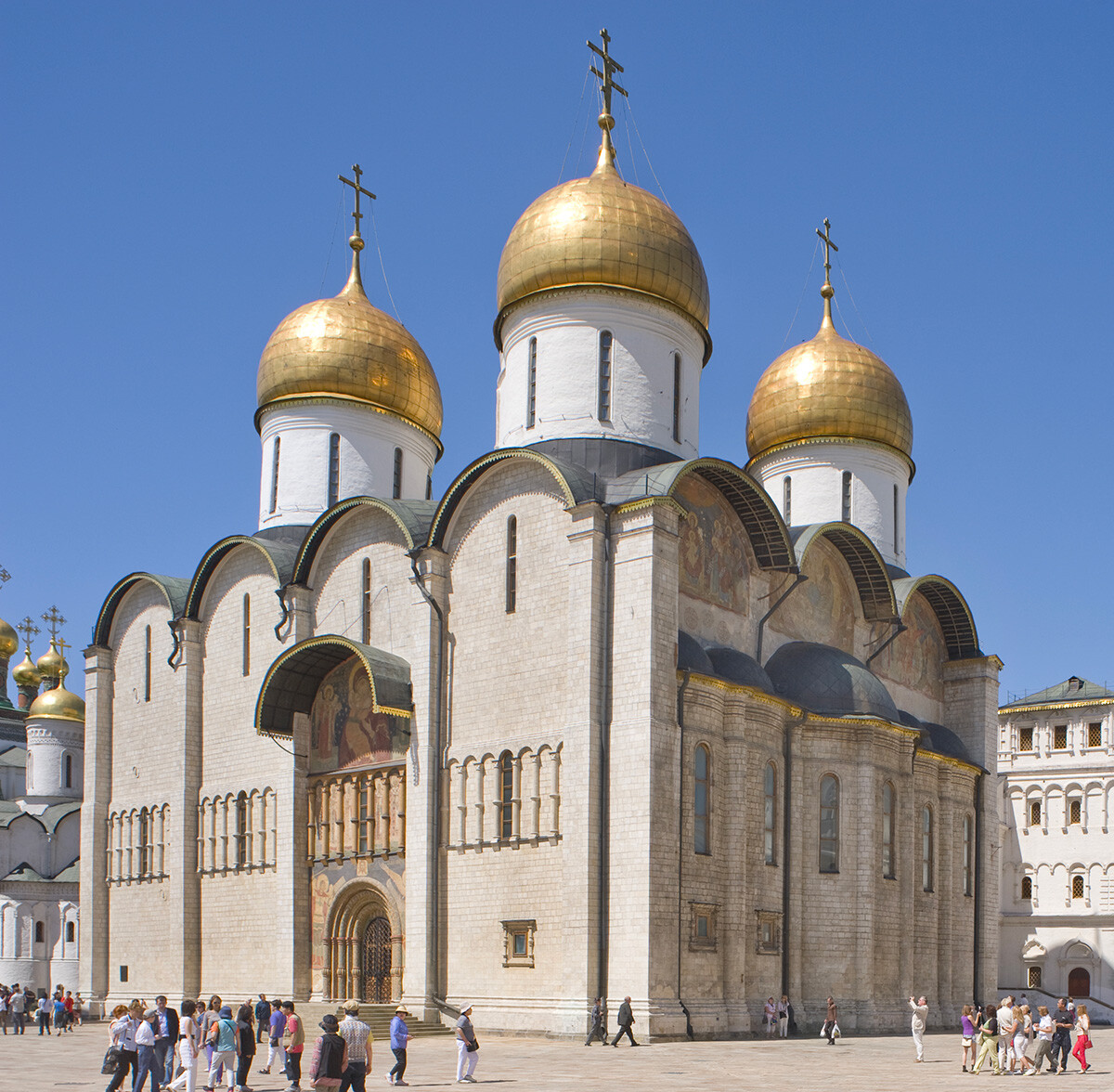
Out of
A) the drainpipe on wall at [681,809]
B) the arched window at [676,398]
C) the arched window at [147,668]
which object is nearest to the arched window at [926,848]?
the drainpipe on wall at [681,809]

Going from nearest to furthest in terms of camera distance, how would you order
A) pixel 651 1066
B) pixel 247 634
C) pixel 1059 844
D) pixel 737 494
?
pixel 651 1066
pixel 737 494
pixel 247 634
pixel 1059 844

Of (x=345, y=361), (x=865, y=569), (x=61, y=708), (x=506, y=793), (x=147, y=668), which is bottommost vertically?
(x=506, y=793)

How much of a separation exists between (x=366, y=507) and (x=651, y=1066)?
36.6 ft

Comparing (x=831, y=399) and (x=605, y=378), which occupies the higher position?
(x=831, y=399)

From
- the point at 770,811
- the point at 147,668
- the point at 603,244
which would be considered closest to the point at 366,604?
the point at 147,668

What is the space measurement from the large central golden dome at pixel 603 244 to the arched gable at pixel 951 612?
7.20 m

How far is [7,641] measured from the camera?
146 feet

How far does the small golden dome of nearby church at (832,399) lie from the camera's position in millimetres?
28141

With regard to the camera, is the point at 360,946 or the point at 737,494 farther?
the point at 360,946

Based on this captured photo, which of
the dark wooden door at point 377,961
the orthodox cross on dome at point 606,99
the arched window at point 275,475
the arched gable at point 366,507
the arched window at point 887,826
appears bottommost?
the dark wooden door at point 377,961

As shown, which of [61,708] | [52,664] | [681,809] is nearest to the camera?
[681,809]

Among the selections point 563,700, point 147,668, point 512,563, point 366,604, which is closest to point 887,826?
point 563,700

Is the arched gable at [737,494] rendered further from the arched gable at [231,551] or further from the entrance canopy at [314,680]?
the arched gable at [231,551]

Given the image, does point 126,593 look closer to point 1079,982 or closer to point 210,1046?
point 210,1046
